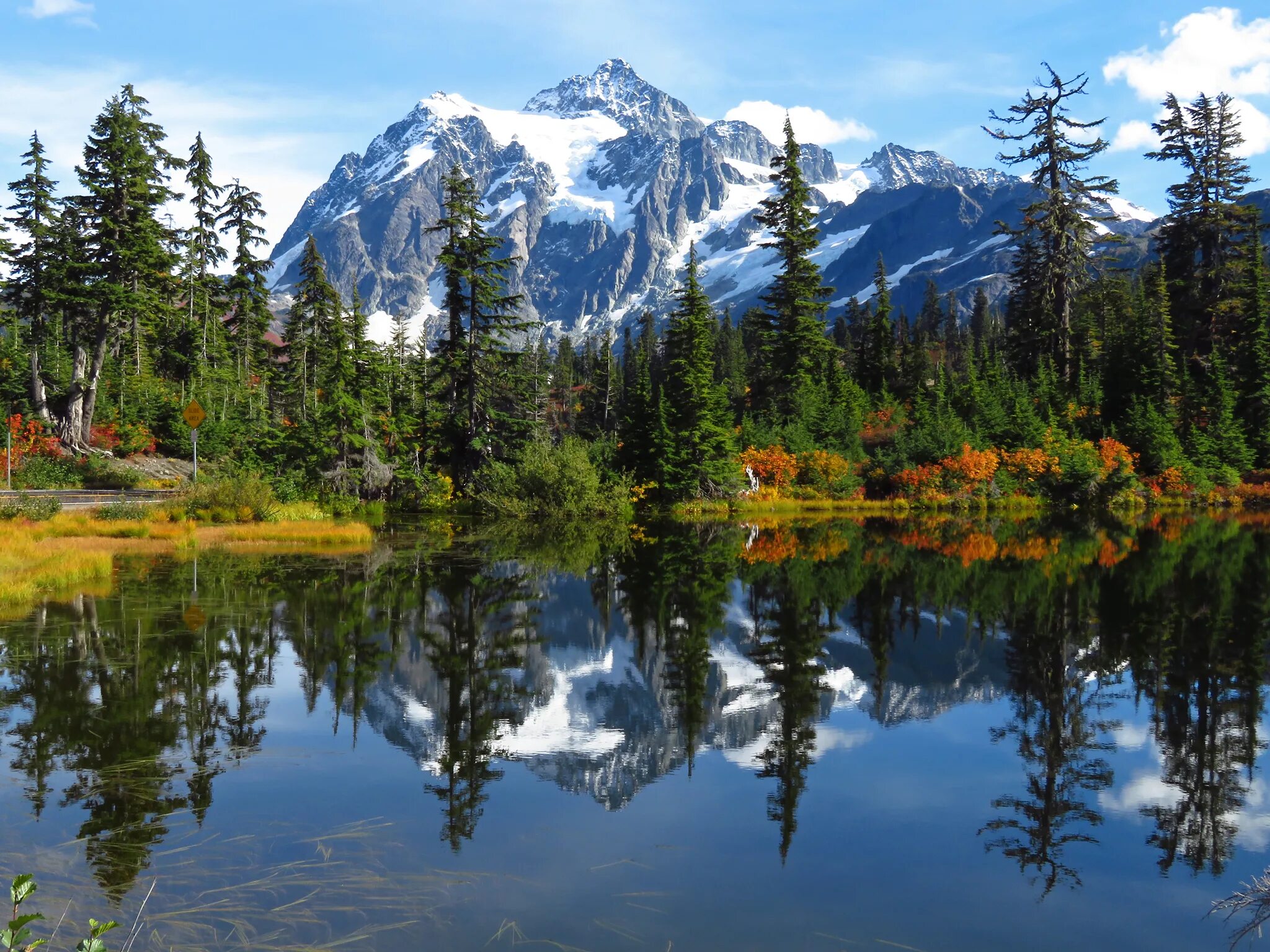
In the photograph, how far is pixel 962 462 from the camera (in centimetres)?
4684

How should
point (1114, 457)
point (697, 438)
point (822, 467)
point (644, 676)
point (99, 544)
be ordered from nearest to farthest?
point (644, 676) → point (99, 544) → point (697, 438) → point (1114, 457) → point (822, 467)

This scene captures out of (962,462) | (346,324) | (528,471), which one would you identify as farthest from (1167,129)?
(346,324)

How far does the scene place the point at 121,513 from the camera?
27.7 metres

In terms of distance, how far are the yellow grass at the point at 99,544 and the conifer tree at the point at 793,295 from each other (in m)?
31.8

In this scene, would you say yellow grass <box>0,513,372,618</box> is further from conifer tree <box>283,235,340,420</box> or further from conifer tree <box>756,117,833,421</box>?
conifer tree <box>756,117,833,421</box>

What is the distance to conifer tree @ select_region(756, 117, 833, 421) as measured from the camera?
180ft

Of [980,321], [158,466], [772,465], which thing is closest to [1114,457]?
[772,465]

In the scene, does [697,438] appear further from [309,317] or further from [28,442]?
[28,442]

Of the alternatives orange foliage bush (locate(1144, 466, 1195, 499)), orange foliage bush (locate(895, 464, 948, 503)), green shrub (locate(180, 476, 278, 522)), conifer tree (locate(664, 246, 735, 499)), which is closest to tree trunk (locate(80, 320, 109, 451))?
green shrub (locate(180, 476, 278, 522))

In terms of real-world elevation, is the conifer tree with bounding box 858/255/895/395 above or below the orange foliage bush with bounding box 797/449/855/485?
above

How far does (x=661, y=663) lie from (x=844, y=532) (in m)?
21.7

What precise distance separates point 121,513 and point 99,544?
5272 mm

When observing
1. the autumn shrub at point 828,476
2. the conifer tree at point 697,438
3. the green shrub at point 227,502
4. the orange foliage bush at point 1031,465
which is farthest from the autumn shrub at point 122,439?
the orange foliage bush at point 1031,465

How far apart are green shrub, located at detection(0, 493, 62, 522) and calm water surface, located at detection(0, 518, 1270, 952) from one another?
11026 mm
